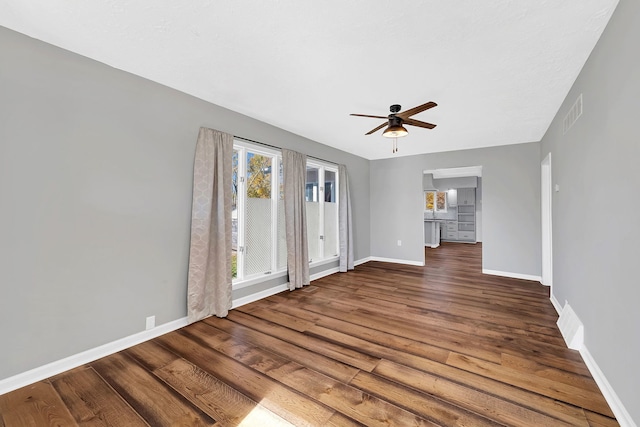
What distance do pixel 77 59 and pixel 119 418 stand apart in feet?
8.84

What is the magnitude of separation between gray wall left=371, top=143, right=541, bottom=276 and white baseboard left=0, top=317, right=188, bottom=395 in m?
4.81

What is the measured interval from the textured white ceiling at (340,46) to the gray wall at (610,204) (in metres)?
0.28

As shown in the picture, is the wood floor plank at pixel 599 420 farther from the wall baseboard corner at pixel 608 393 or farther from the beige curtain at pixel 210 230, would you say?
the beige curtain at pixel 210 230

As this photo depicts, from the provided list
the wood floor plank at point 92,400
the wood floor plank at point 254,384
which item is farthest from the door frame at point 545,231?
the wood floor plank at point 92,400

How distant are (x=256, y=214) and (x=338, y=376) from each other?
233cm

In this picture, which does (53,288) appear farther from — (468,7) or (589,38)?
(589,38)

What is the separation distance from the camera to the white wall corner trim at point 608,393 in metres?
1.44

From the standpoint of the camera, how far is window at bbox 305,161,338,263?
15.7 feet

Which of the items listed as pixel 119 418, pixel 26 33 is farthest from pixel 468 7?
pixel 119 418

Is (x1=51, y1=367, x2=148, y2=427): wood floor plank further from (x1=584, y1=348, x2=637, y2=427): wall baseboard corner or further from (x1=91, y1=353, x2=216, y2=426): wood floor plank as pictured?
(x1=584, y1=348, x2=637, y2=427): wall baseboard corner

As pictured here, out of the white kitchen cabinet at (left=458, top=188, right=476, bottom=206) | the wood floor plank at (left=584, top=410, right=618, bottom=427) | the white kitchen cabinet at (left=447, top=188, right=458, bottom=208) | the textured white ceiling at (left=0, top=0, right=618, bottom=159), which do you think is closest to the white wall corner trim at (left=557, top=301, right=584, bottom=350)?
the wood floor plank at (left=584, top=410, right=618, bottom=427)

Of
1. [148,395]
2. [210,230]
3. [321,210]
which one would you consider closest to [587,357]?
[148,395]

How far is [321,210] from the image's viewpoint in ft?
16.4

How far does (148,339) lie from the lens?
249 centimetres
